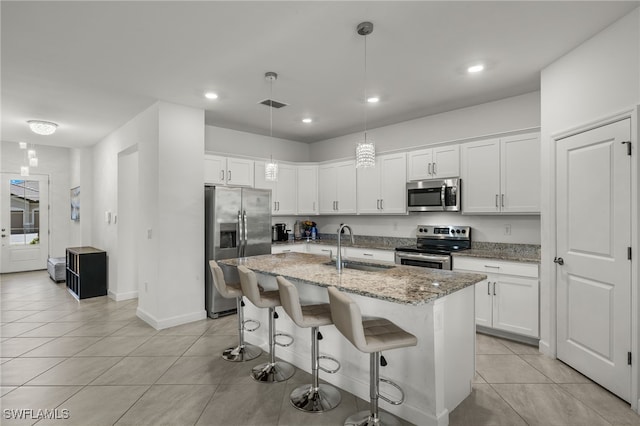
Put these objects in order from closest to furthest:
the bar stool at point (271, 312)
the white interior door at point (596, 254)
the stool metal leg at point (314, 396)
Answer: the stool metal leg at point (314, 396)
the white interior door at point (596, 254)
the bar stool at point (271, 312)

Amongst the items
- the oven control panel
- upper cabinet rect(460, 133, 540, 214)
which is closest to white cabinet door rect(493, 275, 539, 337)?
upper cabinet rect(460, 133, 540, 214)

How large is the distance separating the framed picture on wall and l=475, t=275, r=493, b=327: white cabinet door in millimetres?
7872

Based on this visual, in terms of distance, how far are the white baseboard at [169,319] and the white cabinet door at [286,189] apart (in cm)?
207

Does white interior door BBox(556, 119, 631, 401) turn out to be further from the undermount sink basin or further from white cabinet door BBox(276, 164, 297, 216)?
white cabinet door BBox(276, 164, 297, 216)

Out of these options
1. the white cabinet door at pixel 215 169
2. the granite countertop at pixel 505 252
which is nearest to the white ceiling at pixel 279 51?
the white cabinet door at pixel 215 169

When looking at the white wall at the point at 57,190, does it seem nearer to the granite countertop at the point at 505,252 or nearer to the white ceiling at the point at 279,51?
the white ceiling at the point at 279,51

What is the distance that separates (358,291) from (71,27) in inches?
112

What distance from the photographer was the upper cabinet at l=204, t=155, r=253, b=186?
483 centimetres

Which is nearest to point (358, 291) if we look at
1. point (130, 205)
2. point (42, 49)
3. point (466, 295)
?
point (466, 295)

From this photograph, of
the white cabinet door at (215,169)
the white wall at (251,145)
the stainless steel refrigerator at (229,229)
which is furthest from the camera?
the white wall at (251,145)

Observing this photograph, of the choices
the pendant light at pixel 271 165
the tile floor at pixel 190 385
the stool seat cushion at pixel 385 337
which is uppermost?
the pendant light at pixel 271 165

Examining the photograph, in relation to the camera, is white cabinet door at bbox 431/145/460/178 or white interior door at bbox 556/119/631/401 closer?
white interior door at bbox 556/119/631/401

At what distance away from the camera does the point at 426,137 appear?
4.89 metres

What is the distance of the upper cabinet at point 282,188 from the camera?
5527mm
